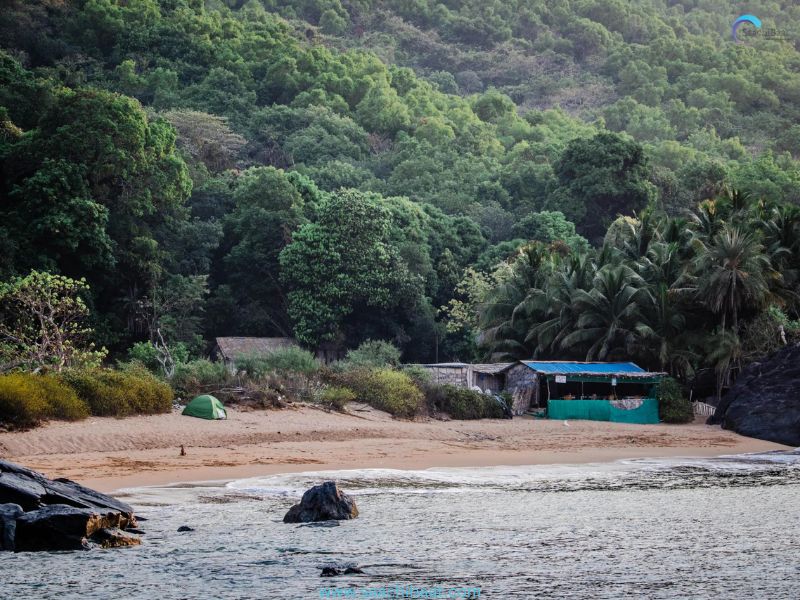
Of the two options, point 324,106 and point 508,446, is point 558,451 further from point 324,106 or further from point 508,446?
point 324,106

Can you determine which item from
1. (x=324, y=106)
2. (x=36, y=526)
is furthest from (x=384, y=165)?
(x=36, y=526)

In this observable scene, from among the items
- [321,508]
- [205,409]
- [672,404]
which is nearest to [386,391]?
[205,409]

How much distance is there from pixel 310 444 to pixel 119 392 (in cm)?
446

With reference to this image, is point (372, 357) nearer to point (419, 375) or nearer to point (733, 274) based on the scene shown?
point (419, 375)

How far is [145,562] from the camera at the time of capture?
1105cm

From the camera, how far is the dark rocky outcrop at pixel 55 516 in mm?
11578

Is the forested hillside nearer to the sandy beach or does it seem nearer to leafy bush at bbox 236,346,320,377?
the sandy beach

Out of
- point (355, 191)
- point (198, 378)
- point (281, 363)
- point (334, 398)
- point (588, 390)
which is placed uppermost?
point (355, 191)

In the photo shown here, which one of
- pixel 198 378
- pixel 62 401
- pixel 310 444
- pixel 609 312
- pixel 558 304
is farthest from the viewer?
pixel 558 304

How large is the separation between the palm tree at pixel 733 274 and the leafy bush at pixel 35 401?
21.7m

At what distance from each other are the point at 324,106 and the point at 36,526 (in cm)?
6530

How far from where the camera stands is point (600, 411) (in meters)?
33.2

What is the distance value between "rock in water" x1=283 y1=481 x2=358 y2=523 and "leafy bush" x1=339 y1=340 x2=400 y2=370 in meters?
17.6

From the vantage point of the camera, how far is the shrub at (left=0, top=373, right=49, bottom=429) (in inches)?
763
